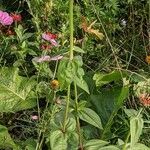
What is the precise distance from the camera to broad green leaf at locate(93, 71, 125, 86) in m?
2.42

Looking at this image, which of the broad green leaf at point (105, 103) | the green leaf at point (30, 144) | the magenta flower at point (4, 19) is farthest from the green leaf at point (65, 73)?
the magenta flower at point (4, 19)

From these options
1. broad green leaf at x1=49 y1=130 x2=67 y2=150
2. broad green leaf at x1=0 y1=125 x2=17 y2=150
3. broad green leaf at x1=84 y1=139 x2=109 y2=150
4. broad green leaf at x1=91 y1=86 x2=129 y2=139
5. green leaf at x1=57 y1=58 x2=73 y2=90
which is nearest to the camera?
green leaf at x1=57 y1=58 x2=73 y2=90

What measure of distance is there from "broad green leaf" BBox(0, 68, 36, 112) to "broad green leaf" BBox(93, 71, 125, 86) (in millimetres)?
340

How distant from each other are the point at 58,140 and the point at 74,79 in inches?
9.4

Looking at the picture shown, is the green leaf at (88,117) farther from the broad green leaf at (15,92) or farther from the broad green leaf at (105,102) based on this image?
the broad green leaf at (15,92)

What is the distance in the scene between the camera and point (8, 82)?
2.57 metres

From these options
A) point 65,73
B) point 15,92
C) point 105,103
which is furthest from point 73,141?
point 15,92

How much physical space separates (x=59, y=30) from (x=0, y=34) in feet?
1.44

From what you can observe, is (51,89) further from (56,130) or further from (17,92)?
(17,92)

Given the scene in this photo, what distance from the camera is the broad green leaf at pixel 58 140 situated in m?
1.76

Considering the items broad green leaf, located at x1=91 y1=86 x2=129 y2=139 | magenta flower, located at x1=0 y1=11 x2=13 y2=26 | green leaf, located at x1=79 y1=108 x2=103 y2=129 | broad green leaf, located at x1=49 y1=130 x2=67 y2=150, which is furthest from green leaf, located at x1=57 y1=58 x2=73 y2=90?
magenta flower, located at x1=0 y1=11 x2=13 y2=26

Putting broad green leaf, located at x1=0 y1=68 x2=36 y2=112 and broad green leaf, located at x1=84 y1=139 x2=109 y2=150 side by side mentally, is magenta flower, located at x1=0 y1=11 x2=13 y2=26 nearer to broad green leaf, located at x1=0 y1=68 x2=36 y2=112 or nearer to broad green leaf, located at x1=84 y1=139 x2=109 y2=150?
broad green leaf, located at x1=0 y1=68 x2=36 y2=112

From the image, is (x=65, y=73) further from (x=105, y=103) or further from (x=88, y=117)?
(x=105, y=103)

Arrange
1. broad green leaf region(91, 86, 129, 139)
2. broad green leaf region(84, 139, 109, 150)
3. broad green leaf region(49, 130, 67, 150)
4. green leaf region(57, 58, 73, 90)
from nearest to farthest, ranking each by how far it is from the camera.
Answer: green leaf region(57, 58, 73, 90), broad green leaf region(49, 130, 67, 150), broad green leaf region(84, 139, 109, 150), broad green leaf region(91, 86, 129, 139)
